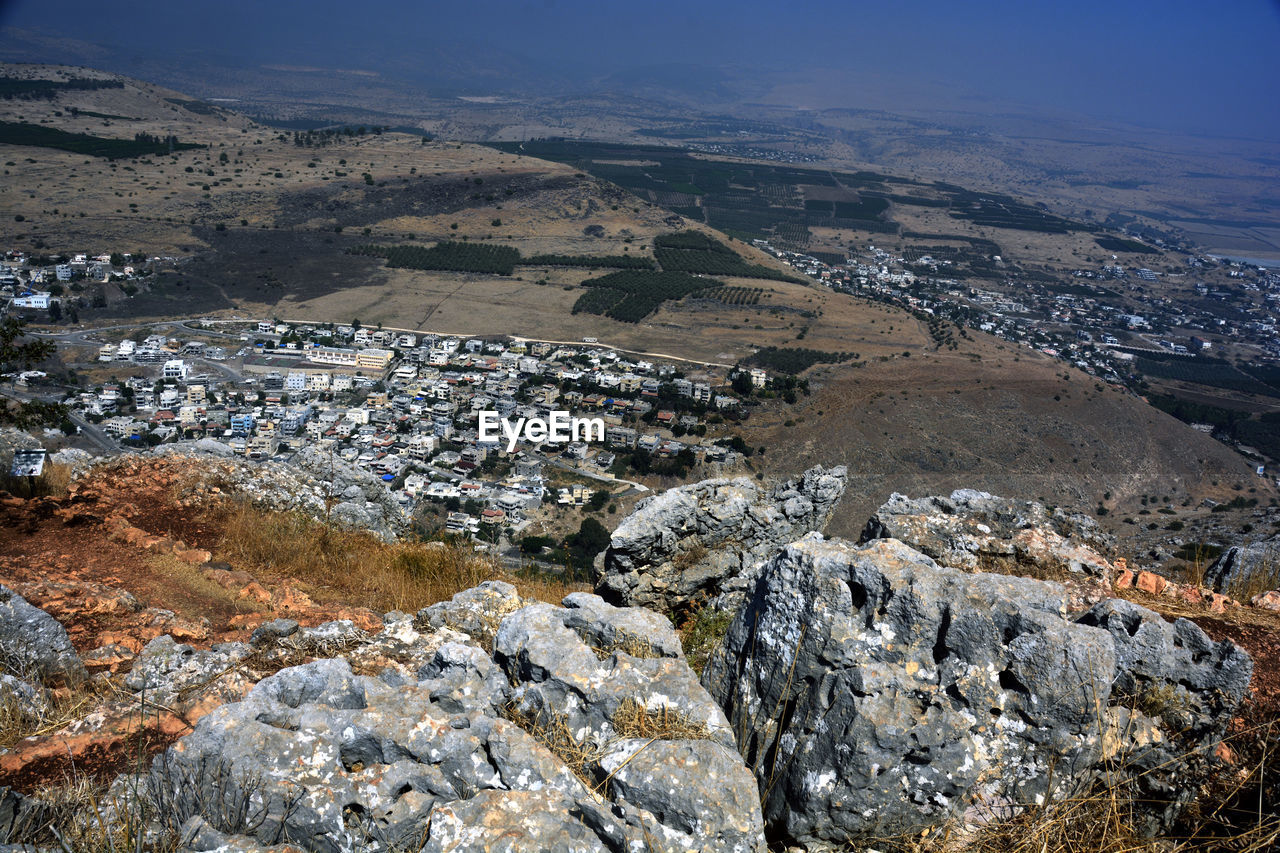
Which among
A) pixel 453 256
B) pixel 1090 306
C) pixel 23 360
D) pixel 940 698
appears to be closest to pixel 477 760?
pixel 940 698

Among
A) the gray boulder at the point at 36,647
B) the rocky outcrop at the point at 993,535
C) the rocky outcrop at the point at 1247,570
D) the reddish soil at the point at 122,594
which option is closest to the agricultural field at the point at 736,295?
the rocky outcrop at the point at 993,535

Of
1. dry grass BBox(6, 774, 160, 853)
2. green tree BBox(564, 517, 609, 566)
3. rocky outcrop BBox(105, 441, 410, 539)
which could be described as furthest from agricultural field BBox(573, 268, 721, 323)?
dry grass BBox(6, 774, 160, 853)

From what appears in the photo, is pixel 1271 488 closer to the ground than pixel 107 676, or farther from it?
closer to the ground

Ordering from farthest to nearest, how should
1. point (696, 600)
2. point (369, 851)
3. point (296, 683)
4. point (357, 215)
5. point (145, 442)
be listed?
point (357, 215) → point (145, 442) → point (696, 600) → point (296, 683) → point (369, 851)

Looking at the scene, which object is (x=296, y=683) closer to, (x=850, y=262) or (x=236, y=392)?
(x=236, y=392)

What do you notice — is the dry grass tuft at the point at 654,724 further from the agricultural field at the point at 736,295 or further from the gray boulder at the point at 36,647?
the agricultural field at the point at 736,295

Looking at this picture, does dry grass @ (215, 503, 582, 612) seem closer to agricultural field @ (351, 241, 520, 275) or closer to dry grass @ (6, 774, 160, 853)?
dry grass @ (6, 774, 160, 853)

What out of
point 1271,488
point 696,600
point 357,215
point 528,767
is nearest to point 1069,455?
point 1271,488
